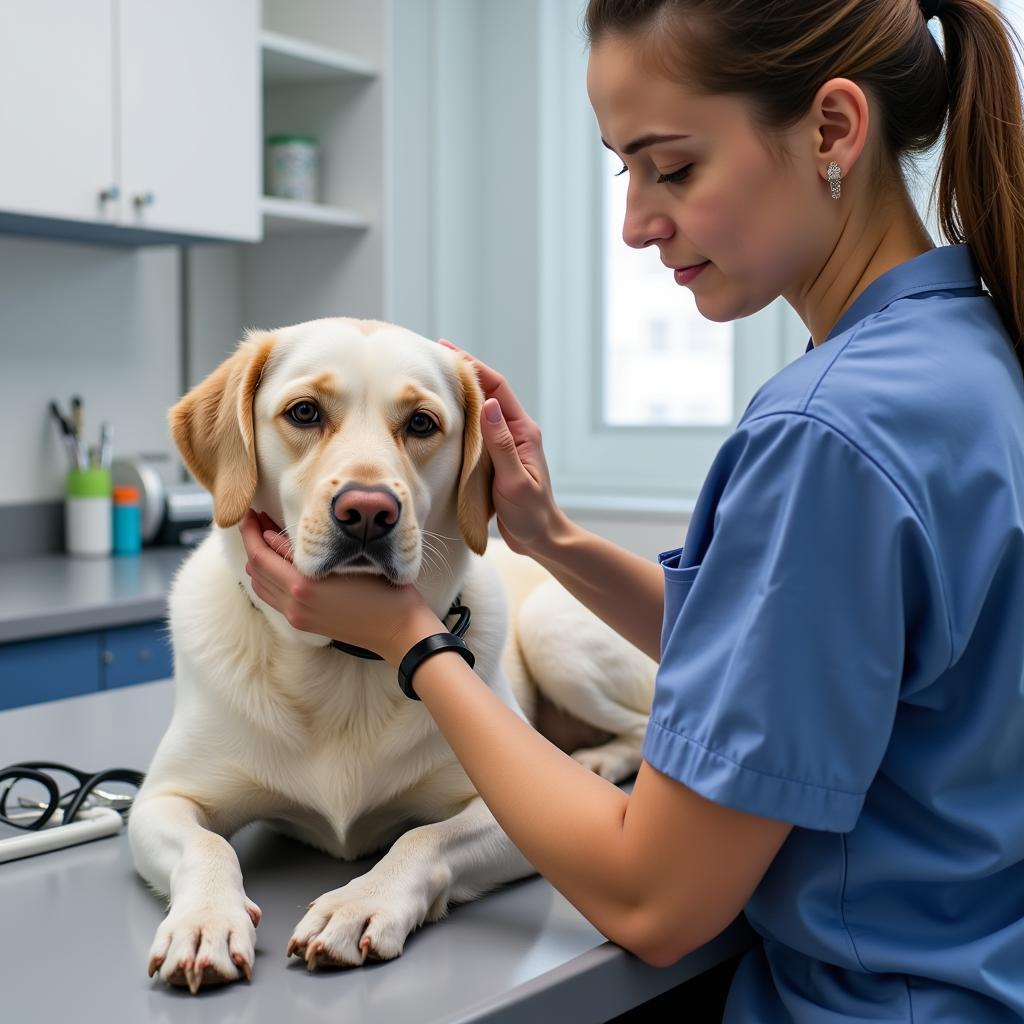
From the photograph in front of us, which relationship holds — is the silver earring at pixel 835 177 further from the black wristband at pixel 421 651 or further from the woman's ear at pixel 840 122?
the black wristband at pixel 421 651

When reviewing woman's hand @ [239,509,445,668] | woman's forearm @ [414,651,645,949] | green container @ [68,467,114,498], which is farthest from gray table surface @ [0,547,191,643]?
woman's forearm @ [414,651,645,949]

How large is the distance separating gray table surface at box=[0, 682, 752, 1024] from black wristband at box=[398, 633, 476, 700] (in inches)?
6.9

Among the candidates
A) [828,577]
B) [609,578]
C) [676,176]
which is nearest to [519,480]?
[609,578]

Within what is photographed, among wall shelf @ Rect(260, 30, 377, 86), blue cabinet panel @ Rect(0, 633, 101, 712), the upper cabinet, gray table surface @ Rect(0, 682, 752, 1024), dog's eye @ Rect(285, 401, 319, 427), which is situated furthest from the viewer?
wall shelf @ Rect(260, 30, 377, 86)

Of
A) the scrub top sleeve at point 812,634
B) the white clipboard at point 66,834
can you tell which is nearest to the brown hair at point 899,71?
the scrub top sleeve at point 812,634

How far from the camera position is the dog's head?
1031mm

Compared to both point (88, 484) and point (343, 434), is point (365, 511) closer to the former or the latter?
point (343, 434)

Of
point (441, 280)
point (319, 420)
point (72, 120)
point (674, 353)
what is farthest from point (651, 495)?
point (319, 420)

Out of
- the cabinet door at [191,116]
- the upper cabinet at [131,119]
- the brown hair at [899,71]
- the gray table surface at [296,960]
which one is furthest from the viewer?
the cabinet door at [191,116]

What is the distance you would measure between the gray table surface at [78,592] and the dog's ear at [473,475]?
124 centimetres

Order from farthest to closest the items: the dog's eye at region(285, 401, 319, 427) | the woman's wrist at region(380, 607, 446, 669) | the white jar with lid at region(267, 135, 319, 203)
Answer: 1. the white jar with lid at region(267, 135, 319, 203)
2. the dog's eye at region(285, 401, 319, 427)
3. the woman's wrist at region(380, 607, 446, 669)

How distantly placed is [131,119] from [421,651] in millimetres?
2121

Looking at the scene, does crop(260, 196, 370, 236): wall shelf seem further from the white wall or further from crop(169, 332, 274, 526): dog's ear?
crop(169, 332, 274, 526): dog's ear

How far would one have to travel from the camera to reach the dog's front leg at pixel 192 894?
765 millimetres
